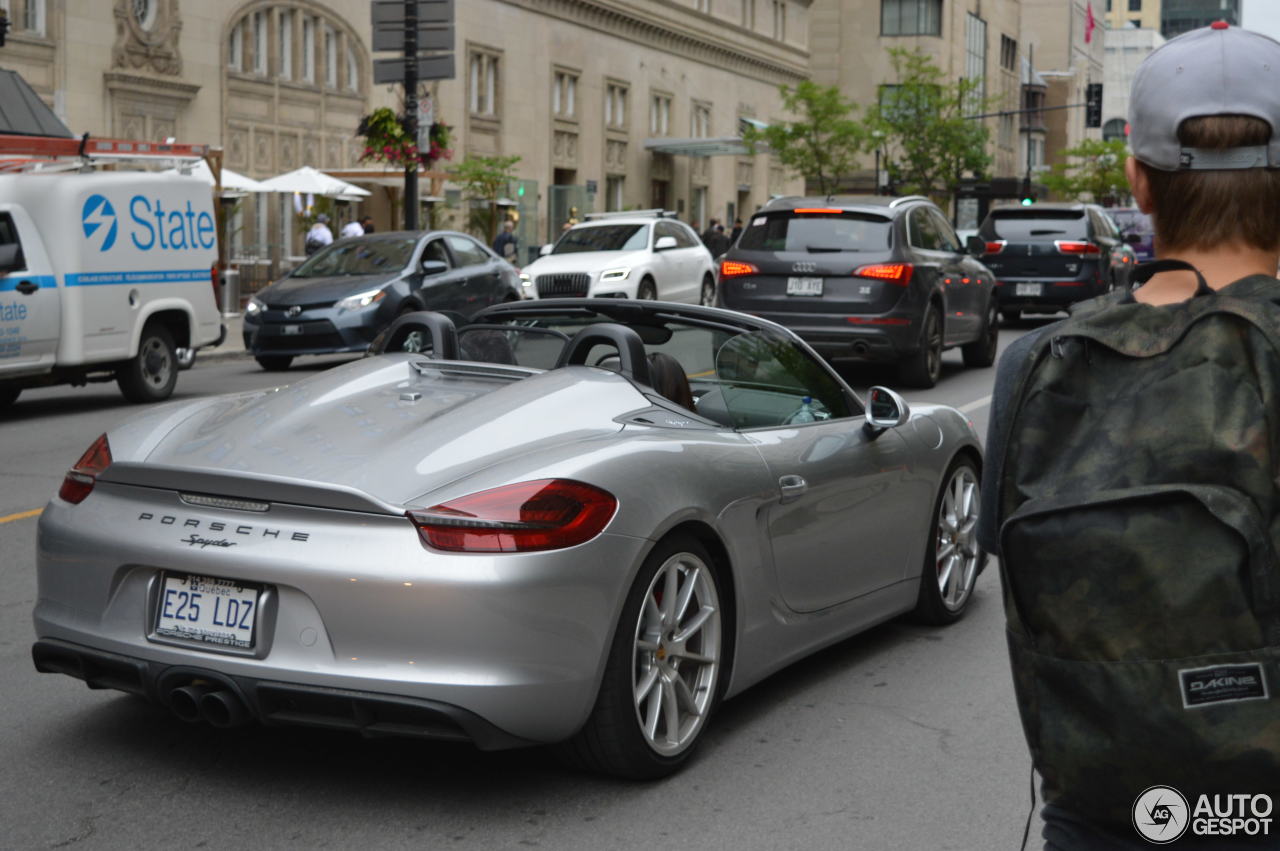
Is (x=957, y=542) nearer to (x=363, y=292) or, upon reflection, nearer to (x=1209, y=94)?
(x=1209, y=94)

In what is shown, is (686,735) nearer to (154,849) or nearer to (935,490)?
(154,849)

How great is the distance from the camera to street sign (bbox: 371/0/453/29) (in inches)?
960

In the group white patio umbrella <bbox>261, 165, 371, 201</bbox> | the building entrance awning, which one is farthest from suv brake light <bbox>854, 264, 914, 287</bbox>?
the building entrance awning

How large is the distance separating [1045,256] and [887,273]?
989 centimetres

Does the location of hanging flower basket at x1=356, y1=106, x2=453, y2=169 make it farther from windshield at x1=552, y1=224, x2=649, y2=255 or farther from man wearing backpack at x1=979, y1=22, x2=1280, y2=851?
man wearing backpack at x1=979, y1=22, x2=1280, y2=851

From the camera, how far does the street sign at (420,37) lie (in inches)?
964

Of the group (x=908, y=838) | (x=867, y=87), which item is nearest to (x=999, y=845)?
(x=908, y=838)

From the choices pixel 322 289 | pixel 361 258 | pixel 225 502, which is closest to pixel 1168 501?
pixel 225 502

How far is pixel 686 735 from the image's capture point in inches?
183

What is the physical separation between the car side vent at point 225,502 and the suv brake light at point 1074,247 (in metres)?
21.7

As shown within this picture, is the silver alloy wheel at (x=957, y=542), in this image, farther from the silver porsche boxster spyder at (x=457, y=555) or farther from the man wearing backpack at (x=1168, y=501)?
the man wearing backpack at (x=1168, y=501)

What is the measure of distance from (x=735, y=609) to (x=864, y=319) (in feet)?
35.4

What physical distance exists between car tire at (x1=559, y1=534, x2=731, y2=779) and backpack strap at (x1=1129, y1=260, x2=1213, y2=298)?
8.17 feet

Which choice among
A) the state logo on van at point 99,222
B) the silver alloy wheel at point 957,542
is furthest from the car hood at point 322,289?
the silver alloy wheel at point 957,542
